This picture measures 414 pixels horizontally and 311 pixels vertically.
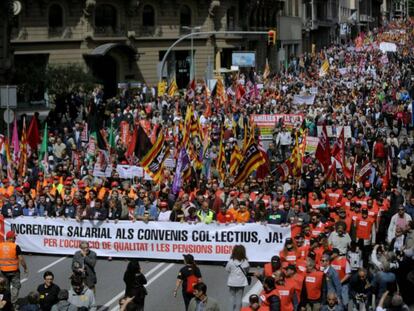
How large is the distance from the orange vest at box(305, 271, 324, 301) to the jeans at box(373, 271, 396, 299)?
2.75 feet

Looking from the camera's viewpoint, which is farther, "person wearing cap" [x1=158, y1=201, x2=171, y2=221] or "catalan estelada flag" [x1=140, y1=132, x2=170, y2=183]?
"catalan estelada flag" [x1=140, y1=132, x2=170, y2=183]

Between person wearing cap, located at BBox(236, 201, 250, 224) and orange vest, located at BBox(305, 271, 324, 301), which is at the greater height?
person wearing cap, located at BBox(236, 201, 250, 224)

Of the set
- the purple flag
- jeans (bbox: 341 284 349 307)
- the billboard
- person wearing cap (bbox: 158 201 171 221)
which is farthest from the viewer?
the billboard

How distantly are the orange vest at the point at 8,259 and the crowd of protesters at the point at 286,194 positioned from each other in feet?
8.32

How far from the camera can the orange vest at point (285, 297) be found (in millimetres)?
14422

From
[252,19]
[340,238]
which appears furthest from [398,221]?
[252,19]

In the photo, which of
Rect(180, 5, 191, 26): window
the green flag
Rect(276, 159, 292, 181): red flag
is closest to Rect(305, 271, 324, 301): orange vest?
Rect(276, 159, 292, 181): red flag

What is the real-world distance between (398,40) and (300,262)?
7029 centimetres

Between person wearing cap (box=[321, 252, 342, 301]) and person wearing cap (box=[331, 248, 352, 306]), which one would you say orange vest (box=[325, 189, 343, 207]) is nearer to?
person wearing cap (box=[331, 248, 352, 306])

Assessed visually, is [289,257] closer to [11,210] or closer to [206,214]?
[206,214]

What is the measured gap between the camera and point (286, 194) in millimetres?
23688

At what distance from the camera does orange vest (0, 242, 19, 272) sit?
53.9 ft

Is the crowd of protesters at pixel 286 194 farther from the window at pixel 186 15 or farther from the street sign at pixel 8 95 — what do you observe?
the window at pixel 186 15

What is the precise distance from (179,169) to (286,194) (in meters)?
2.50
